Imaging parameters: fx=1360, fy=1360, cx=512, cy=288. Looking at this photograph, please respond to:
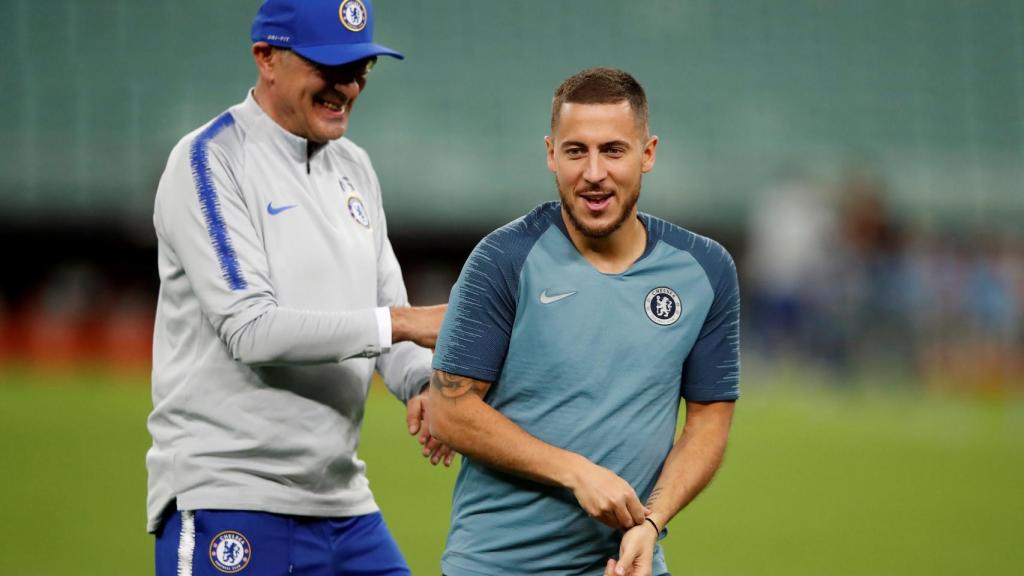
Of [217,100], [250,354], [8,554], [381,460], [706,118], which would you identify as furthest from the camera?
[706,118]

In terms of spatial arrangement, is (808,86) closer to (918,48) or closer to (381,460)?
(918,48)

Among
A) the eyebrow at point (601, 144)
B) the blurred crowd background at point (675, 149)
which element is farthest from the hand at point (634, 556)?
the blurred crowd background at point (675, 149)

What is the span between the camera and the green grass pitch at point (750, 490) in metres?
7.71

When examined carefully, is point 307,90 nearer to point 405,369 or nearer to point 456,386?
point 405,369

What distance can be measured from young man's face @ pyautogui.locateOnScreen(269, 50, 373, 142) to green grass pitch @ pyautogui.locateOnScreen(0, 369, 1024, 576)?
4.10 meters

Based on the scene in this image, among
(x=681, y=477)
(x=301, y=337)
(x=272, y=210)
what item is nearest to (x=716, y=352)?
(x=681, y=477)

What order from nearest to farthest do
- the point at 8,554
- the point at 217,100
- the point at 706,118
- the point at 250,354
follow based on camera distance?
the point at 250,354 < the point at 8,554 < the point at 217,100 < the point at 706,118

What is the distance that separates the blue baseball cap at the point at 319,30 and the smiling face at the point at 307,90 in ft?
0.11

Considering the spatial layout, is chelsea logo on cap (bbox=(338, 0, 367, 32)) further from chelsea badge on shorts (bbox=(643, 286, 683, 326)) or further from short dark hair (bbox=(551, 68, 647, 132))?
chelsea badge on shorts (bbox=(643, 286, 683, 326))

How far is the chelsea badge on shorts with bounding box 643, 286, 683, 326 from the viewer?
2.93 meters

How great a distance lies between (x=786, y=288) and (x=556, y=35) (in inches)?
257

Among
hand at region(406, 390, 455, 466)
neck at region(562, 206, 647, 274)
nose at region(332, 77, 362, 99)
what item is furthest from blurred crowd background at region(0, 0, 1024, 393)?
neck at region(562, 206, 647, 274)

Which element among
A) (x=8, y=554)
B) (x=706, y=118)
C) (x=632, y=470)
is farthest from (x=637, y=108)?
(x=706, y=118)

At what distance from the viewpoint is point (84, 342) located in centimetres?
1659
